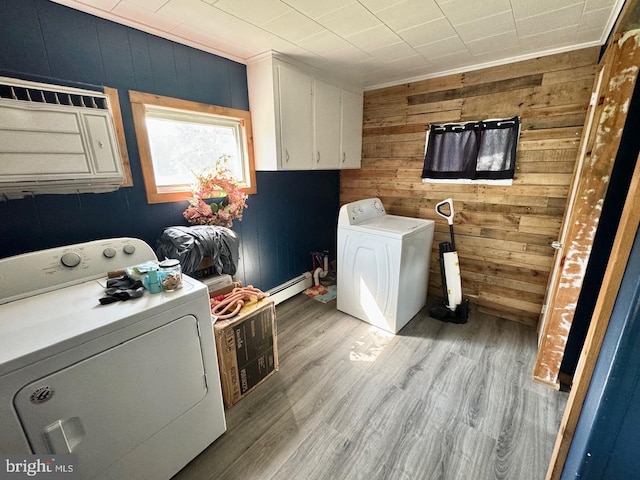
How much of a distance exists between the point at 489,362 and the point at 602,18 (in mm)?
2340

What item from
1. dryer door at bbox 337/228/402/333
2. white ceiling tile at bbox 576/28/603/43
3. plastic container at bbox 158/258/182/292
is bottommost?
dryer door at bbox 337/228/402/333

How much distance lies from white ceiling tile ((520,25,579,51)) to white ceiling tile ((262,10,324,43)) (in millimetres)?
1479

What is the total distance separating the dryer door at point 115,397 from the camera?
2.95ft

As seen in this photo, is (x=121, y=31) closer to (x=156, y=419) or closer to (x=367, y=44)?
(x=367, y=44)

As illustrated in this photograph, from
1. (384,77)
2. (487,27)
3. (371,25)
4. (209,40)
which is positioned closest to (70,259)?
(209,40)

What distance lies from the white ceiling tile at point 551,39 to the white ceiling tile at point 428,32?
0.59 m

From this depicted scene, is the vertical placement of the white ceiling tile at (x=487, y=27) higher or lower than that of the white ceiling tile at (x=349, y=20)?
higher

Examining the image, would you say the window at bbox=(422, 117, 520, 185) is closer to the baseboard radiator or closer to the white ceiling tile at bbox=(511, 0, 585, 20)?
the white ceiling tile at bbox=(511, 0, 585, 20)

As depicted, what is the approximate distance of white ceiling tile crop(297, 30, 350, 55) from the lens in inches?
70.7

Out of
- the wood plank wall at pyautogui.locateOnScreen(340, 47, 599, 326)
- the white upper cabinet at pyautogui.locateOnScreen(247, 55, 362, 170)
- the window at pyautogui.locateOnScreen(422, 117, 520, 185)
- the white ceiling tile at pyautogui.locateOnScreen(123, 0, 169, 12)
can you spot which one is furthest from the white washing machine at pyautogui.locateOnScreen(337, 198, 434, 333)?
the white ceiling tile at pyautogui.locateOnScreen(123, 0, 169, 12)

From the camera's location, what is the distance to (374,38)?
1844 millimetres

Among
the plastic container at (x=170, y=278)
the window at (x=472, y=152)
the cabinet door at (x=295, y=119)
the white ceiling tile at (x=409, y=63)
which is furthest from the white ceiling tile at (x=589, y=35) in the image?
the plastic container at (x=170, y=278)

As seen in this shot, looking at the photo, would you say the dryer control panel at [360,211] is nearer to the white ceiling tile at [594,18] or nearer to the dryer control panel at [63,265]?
the dryer control panel at [63,265]

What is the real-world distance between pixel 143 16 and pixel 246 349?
2088mm
